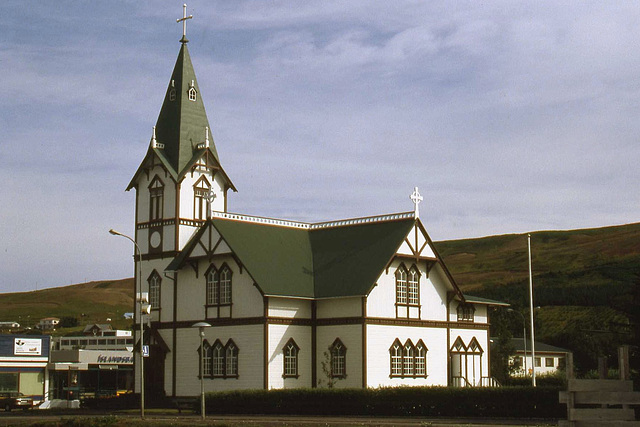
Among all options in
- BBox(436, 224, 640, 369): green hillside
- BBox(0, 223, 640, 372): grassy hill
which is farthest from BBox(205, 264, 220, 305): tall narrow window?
BBox(436, 224, 640, 369): green hillside

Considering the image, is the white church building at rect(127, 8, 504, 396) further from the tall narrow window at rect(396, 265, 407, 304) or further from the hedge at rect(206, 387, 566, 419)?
the hedge at rect(206, 387, 566, 419)

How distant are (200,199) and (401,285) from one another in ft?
43.1

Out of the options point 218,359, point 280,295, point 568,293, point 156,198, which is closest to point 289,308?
point 280,295

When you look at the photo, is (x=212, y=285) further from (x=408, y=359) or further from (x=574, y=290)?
(x=574, y=290)

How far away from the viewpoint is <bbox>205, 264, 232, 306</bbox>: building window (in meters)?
49.3

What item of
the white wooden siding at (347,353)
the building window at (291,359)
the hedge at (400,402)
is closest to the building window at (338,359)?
the white wooden siding at (347,353)

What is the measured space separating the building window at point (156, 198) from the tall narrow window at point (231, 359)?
31.9ft

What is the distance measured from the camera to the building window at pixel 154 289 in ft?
175

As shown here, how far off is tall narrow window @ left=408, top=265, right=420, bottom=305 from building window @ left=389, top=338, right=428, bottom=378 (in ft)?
7.12

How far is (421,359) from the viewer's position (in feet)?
164

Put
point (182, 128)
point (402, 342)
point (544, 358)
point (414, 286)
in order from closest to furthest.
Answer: point (402, 342) < point (414, 286) < point (182, 128) < point (544, 358)

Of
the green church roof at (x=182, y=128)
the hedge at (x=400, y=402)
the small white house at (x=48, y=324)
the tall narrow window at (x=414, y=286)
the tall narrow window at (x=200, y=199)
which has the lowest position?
the hedge at (x=400, y=402)

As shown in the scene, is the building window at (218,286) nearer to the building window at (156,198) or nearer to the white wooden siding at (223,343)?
the white wooden siding at (223,343)

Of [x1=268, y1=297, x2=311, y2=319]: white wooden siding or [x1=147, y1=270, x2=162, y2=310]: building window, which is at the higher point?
[x1=147, y1=270, x2=162, y2=310]: building window
